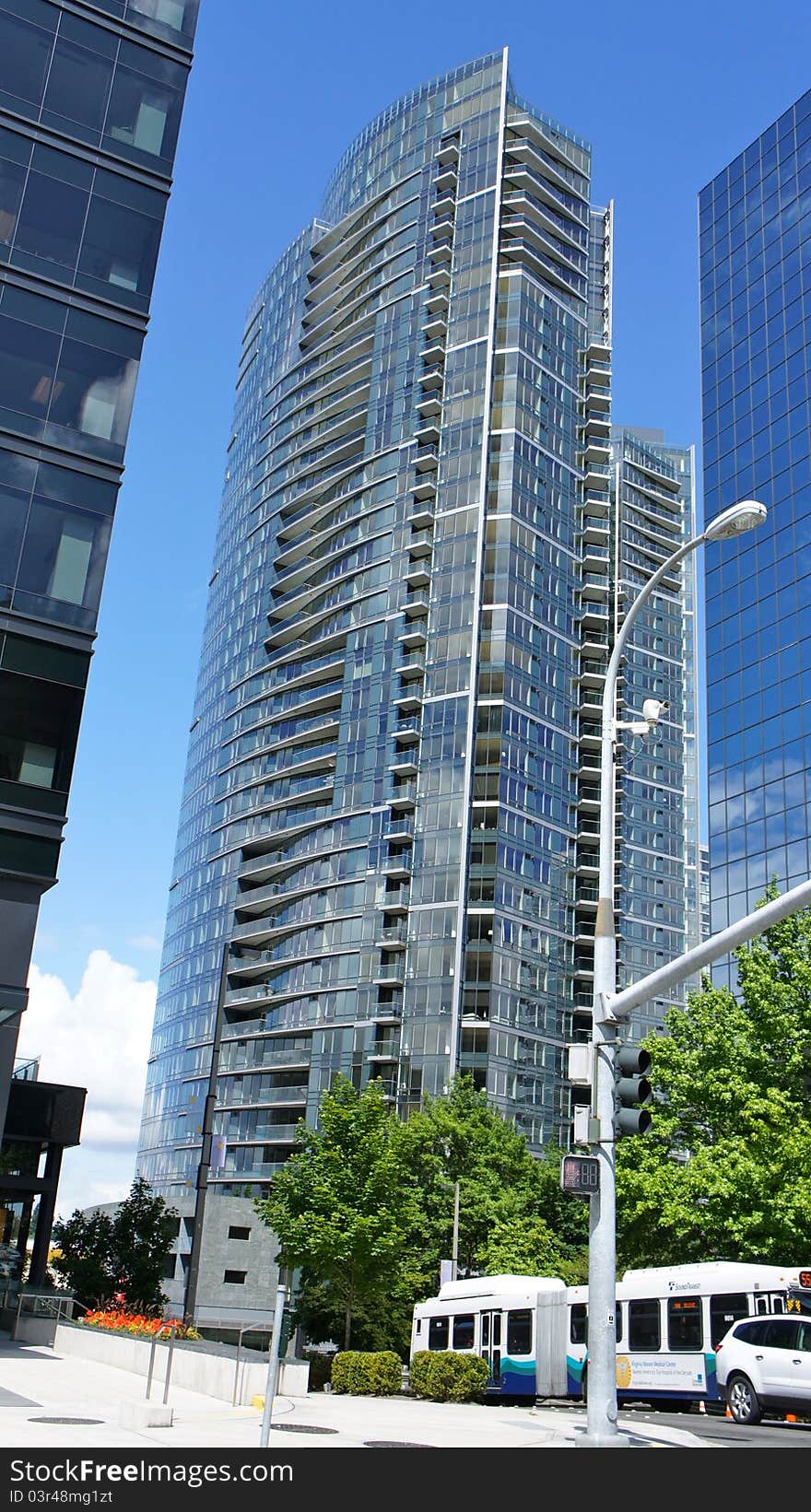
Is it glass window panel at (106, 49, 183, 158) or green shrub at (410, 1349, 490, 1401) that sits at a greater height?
glass window panel at (106, 49, 183, 158)

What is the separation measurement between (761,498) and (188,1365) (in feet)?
188

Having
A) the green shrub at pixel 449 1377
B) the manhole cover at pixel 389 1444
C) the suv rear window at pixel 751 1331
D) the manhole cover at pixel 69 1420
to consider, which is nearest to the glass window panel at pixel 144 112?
the manhole cover at pixel 69 1420

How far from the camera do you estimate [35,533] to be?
30281 mm

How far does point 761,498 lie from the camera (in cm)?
6981

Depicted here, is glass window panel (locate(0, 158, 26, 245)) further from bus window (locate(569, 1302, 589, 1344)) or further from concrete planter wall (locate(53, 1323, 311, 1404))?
bus window (locate(569, 1302, 589, 1344))

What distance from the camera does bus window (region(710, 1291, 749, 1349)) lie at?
91.5ft

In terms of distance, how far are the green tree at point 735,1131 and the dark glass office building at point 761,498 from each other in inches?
911

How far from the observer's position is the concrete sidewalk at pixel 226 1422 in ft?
50.5

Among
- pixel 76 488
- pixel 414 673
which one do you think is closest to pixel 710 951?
pixel 76 488

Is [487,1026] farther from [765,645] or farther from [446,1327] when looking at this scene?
[446,1327]

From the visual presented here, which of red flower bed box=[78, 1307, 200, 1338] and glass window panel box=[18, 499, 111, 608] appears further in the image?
glass window panel box=[18, 499, 111, 608]

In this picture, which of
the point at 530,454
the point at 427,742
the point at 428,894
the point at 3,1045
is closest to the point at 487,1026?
the point at 428,894

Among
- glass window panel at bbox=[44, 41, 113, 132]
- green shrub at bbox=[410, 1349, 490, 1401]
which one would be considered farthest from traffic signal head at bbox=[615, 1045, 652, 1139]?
glass window panel at bbox=[44, 41, 113, 132]

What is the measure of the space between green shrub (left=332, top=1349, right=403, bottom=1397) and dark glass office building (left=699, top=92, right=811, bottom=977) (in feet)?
115
